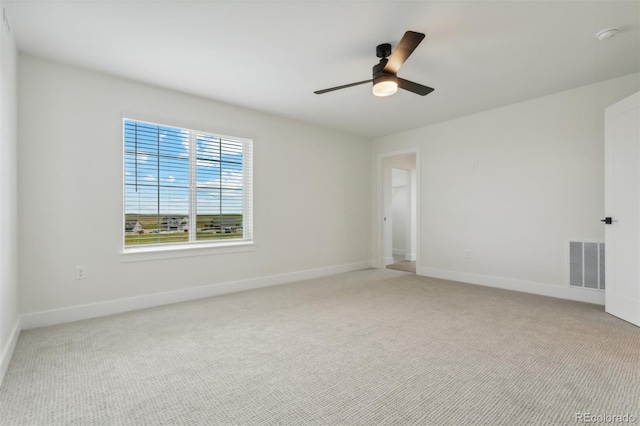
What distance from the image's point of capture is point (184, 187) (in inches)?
148

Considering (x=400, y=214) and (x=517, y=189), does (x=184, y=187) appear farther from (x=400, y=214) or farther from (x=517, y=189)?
(x=400, y=214)

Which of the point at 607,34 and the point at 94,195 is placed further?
the point at 94,195

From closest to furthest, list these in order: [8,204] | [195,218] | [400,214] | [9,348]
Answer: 1. [9,348]
2. [8,204]
3. [195,218]
4. [400,214]

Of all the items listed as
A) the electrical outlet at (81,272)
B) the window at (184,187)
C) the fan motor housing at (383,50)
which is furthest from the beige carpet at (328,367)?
the fan motor housing at (383,50)

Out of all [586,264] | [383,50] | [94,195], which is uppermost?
[383,50]

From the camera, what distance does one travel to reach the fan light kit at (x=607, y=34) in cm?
239

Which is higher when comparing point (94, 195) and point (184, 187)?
point (184, 187)

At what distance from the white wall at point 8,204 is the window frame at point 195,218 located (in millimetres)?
841

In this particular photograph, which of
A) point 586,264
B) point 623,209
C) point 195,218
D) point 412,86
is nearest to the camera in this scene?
point 412,86

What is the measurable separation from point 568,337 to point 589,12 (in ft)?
8.17

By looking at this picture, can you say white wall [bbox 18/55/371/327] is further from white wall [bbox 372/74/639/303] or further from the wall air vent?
the wall air vent

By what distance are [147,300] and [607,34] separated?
194 inches

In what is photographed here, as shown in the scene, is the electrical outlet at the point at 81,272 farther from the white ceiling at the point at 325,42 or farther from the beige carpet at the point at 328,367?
the white ceiling at the point at 325,42

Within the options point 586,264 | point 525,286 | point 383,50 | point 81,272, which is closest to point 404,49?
point 383,50
